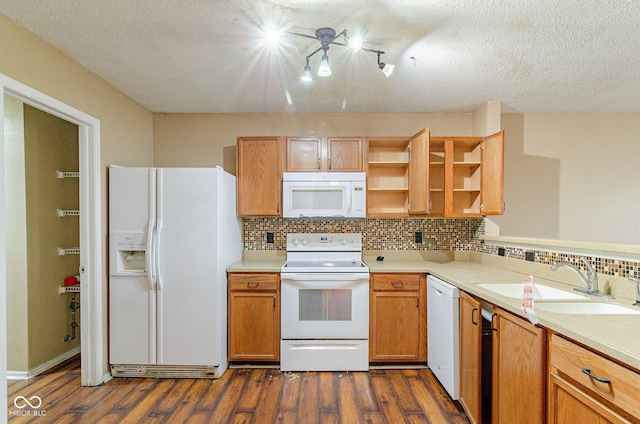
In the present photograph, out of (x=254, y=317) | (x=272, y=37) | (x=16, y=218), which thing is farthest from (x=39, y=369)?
(x=272, y=37)

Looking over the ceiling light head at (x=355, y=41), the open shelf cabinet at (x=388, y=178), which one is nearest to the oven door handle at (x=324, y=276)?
the open shelf cabinet at (x=388, y=178)

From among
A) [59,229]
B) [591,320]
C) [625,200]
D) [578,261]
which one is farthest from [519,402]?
[59,229]

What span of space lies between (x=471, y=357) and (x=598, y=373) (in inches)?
33.8

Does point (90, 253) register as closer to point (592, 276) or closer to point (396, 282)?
point (396, 282)

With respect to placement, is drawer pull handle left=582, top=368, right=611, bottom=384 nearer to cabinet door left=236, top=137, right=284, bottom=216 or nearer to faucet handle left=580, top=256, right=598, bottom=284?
faucet handle left=580, top=256, right=598, bottom=284

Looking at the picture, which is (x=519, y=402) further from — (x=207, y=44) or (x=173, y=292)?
(x=207, y=44)

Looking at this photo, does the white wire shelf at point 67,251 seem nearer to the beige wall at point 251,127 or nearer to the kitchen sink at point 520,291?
the beige wall at point 251,127

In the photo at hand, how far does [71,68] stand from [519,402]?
3.30m

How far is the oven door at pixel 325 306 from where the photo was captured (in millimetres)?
2619

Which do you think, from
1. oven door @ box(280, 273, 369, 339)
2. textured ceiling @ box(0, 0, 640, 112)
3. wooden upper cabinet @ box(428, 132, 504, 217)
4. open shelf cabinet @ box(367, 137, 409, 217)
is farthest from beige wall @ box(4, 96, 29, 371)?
wooden upper cabinet @ box(428, 132, 504, 217)

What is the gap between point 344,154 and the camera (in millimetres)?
3020

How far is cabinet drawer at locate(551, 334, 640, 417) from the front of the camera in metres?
0.92

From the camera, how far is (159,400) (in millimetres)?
2209

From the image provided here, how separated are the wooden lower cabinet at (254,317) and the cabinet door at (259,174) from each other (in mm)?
662
